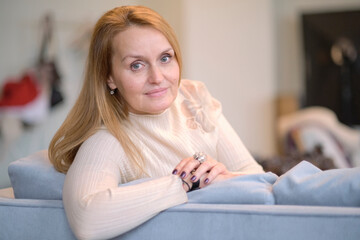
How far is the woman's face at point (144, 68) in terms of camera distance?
151 centimetres

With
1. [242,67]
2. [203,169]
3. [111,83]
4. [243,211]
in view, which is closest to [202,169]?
[203,169]

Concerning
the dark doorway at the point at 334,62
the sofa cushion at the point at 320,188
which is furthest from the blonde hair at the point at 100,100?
the dark doorway at the point at 334,62

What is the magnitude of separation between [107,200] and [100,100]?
0.43m

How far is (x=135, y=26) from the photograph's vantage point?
153 cm

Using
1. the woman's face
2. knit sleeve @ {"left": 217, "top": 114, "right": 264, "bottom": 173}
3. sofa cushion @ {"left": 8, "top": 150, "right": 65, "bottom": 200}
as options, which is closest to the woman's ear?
the woman's face

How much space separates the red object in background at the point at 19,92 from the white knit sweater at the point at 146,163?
2.11m

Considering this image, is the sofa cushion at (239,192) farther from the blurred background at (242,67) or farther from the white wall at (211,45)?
the white wall at (211,45)

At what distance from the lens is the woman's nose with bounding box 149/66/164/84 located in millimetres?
1517

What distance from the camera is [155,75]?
1517mm

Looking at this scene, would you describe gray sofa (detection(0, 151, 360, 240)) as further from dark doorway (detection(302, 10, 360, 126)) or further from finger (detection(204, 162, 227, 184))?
dark doorway (detection(302, 10, 360, 126))

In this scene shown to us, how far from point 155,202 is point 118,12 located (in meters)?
0.61

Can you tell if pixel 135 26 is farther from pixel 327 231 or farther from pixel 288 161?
pixel 288 161

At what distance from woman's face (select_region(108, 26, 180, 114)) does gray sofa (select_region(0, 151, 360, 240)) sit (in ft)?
1.07

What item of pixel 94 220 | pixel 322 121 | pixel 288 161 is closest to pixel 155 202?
pixel 94 220
